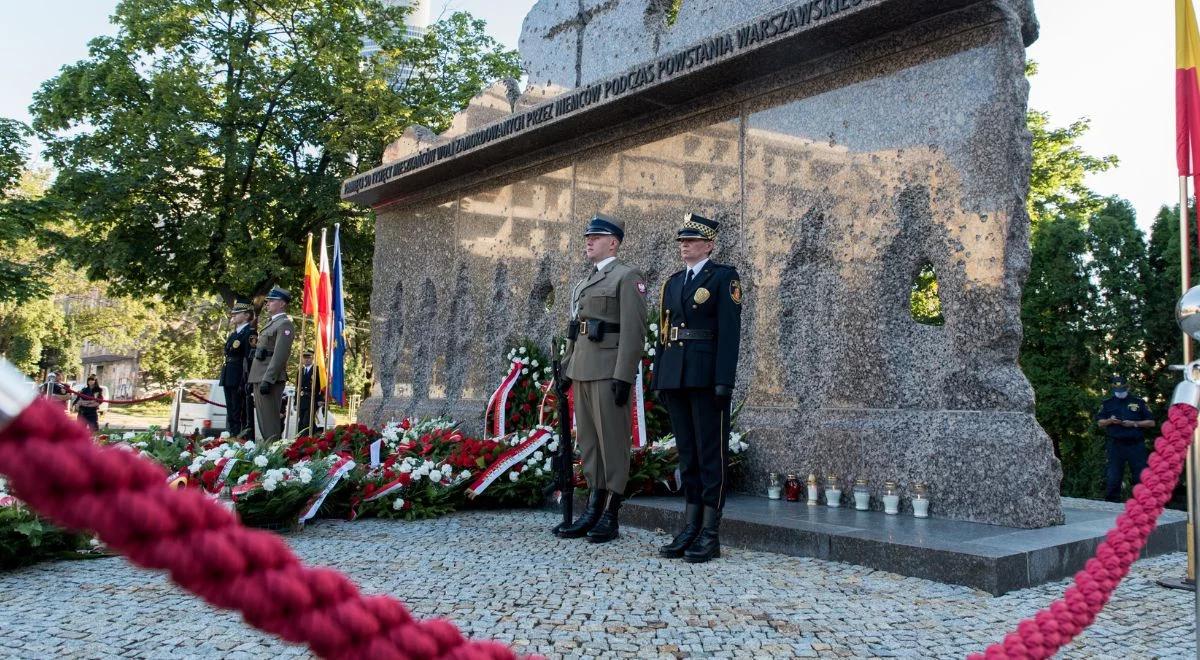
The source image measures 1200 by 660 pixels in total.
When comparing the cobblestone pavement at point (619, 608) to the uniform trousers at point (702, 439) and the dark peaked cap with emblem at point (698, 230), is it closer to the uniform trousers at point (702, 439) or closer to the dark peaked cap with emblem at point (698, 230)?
the uniform trousers at point (702, 439)

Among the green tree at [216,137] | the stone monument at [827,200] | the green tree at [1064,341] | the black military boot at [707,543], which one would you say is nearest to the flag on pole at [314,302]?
the stone monument at [827,200]

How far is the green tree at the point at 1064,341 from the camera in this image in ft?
42.4

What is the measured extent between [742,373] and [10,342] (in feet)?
142

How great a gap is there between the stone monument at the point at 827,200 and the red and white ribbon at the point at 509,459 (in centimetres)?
168

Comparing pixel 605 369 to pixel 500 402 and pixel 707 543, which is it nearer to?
pixel 707 543

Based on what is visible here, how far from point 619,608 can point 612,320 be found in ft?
7.22

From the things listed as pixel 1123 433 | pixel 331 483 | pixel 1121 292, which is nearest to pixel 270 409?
pixel 331 483

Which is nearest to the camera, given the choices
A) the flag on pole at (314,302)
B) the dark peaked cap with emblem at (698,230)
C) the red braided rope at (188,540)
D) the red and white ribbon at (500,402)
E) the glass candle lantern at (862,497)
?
the red braided rope at (188,540)

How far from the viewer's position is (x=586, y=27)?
9.51 meters

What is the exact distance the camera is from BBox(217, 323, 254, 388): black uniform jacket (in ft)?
34.3

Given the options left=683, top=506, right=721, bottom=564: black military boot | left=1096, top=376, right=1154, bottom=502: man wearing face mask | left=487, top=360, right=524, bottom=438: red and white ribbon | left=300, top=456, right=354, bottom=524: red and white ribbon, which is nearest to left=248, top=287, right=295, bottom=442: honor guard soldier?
left=487, top=360, right=524, bottom=438: red and white ribbon

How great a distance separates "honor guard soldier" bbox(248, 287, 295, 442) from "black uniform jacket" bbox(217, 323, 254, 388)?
0.83 m

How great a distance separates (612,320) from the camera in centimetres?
550

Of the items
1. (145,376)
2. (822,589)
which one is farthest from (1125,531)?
(145,376)
